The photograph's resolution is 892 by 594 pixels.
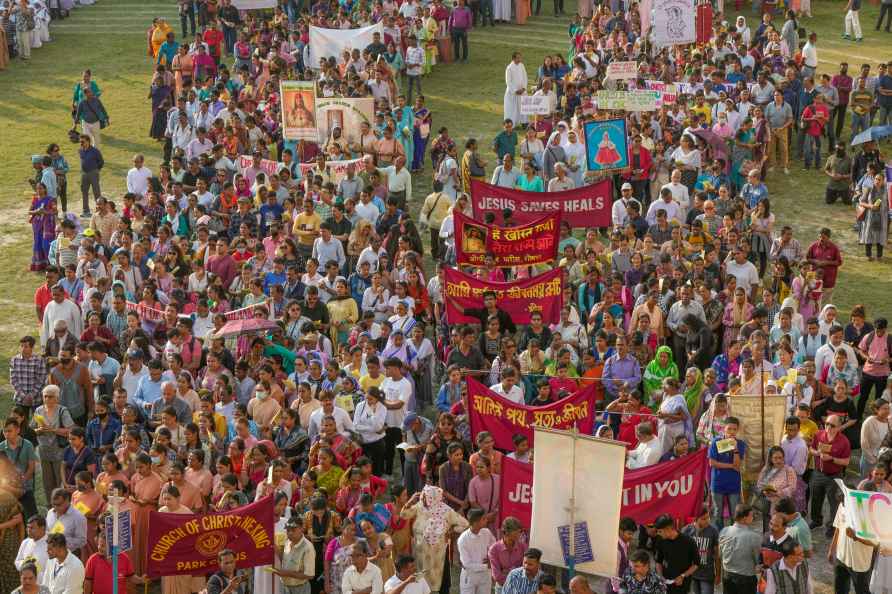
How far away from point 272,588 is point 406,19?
22.2 m

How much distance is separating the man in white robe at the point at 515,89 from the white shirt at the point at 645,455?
1603 centimetres

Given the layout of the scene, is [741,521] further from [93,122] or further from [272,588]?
[93,122]

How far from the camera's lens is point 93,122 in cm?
3159

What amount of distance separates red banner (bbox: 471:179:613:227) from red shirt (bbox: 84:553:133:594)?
9801 millimetres

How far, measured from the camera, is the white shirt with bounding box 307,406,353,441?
17750 mm

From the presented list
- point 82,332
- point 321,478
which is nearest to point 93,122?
point 82,332

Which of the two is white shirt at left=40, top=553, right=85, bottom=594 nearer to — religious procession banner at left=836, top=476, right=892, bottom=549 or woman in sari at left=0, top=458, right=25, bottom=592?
woman in sari at left=0, top=458, right=25, bottom=592

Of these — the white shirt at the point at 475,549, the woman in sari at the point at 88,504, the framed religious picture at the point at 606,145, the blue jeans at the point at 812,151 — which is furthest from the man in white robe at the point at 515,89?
the white shirt at the point at 475,549

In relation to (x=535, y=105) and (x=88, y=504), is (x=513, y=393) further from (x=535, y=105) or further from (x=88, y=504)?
(x=535, y=105)

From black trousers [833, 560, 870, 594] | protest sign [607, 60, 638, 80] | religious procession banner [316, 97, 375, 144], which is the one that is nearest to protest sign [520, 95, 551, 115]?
protest sign [607, 60, 638, 80]

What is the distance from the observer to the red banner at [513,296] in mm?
20203

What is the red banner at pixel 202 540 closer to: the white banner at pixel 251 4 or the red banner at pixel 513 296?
the red banner at pixel 513 296

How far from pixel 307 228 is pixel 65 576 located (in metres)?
9.89

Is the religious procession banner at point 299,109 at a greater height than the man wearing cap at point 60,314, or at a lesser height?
greater
